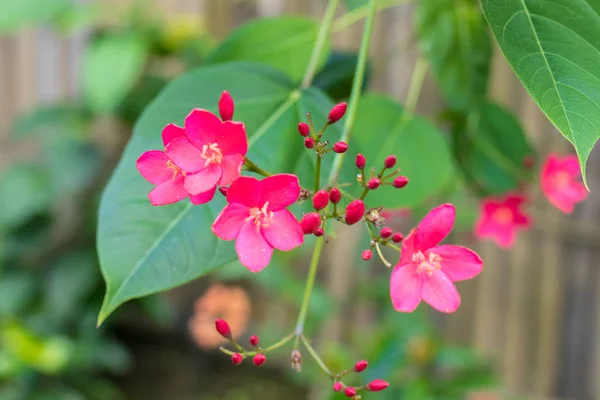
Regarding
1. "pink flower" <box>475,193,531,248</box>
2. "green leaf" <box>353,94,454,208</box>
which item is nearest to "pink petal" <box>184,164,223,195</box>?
"green leaf" <box>353,94,454,208</box>

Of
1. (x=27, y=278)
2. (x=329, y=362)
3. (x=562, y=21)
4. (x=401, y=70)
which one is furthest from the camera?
(x=27, y=278)

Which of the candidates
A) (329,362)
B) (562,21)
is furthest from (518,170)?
(329,362)

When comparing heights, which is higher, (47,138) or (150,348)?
(47,138)

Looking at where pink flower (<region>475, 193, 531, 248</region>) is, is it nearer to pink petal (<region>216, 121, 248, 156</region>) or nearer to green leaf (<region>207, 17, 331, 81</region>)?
green leaf (<region>207, 17, 331, 81</region>)

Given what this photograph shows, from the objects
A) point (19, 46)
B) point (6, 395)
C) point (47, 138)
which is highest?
point (19, 46)

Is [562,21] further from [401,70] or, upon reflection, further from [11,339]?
[11,339]
